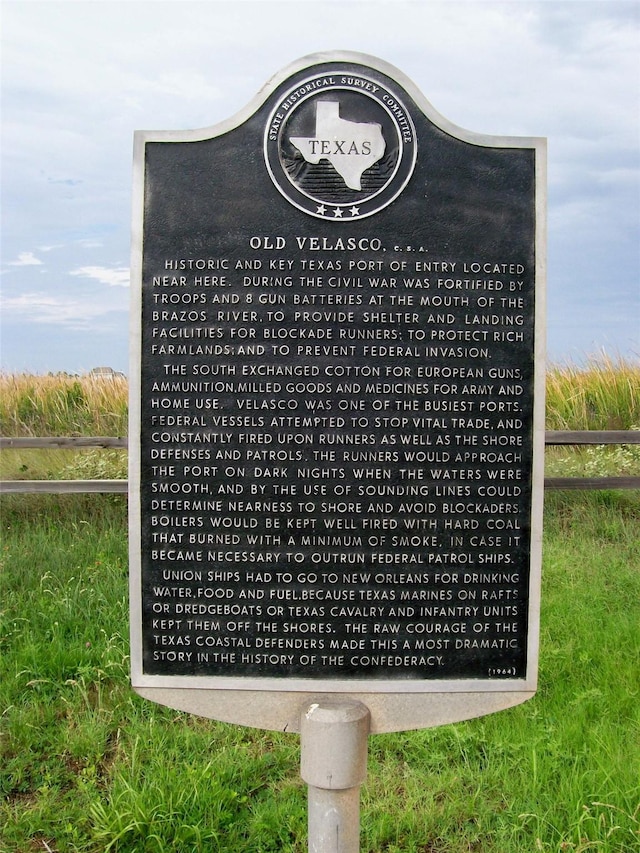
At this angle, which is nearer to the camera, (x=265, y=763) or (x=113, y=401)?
(x=265, y=763)

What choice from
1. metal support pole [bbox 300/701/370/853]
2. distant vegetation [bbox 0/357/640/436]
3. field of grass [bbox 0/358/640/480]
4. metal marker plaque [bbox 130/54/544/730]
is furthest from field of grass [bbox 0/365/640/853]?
distant vegetation [bbox 0/357/640/436]

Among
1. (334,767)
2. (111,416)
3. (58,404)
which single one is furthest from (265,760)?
(58,404)

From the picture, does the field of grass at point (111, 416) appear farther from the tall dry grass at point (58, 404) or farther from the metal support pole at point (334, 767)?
the metal support pole at point (334, 767)

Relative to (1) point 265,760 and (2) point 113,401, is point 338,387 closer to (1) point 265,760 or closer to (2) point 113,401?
(1) point 265,760

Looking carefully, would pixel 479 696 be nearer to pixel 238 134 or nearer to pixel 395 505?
pixel 395 505

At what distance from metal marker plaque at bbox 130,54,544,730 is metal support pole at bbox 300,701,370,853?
0.34 ft

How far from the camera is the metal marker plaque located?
2.61 metres

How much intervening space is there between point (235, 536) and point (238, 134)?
4.78 feet

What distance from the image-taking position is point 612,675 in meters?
4.41

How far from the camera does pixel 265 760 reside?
12.6ft

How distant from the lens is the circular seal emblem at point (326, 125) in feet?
8.50

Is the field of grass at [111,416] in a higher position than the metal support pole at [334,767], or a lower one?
higher

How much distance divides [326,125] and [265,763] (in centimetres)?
312

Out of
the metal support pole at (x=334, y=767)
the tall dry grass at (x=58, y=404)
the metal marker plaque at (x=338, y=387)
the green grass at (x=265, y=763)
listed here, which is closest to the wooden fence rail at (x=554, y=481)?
the green grass at (x=265, y=763)
